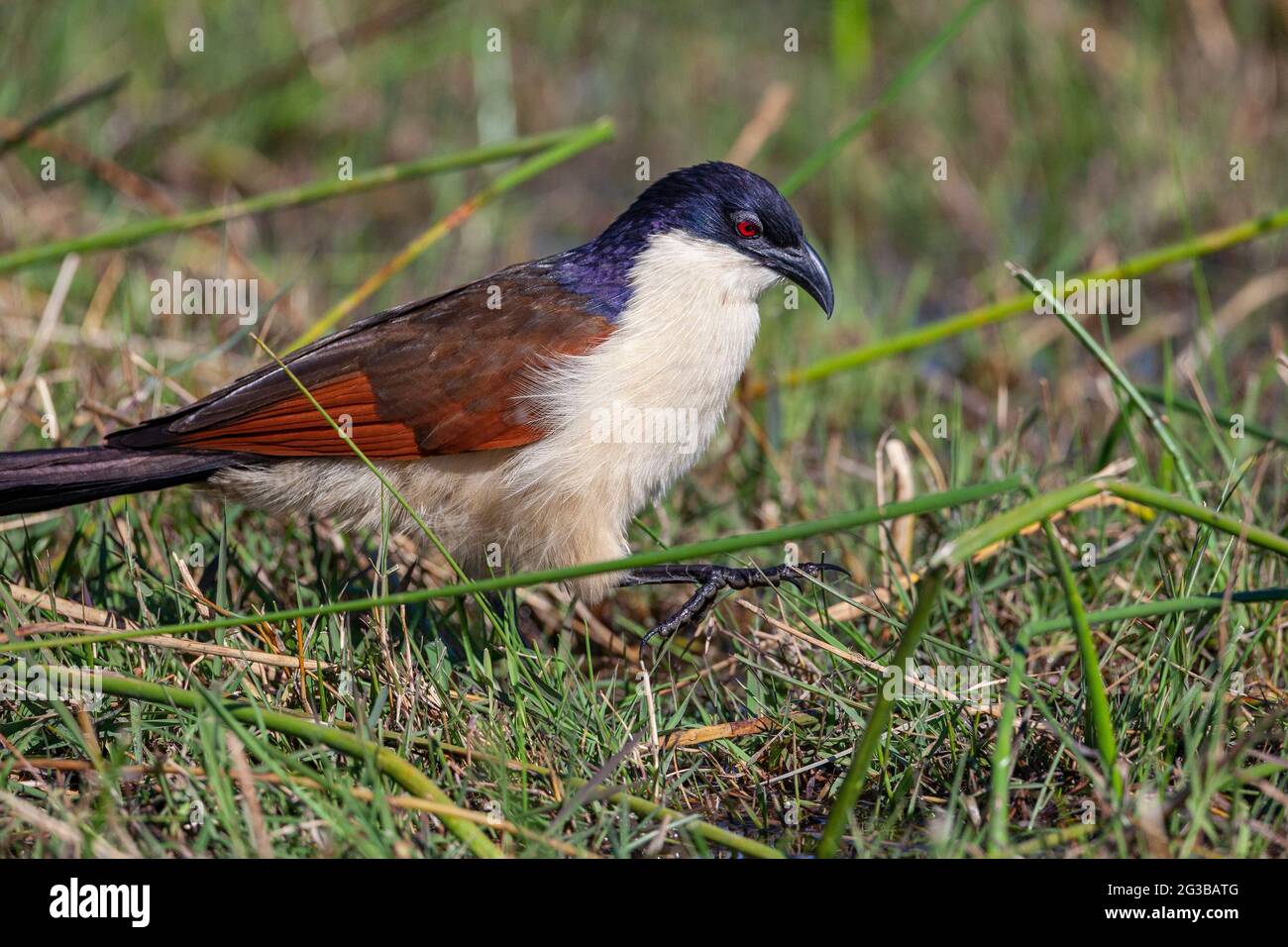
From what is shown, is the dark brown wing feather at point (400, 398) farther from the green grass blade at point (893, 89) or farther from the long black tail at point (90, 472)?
the green grass blade at point (893, 89)

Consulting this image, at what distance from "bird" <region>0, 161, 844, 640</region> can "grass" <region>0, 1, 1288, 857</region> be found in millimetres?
171

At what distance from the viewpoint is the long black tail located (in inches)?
114

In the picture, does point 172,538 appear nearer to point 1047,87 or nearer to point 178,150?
point 178,150

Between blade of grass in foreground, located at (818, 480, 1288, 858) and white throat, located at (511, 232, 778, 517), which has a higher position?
white throat, located at (511, 232, 778, 517)

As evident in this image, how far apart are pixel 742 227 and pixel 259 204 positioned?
122 centimetres

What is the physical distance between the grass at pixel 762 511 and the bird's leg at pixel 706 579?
98mm

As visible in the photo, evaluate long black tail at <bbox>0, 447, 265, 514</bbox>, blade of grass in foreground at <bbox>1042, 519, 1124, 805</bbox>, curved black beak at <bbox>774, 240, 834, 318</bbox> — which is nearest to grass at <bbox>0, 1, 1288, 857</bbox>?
blade of grass in foreground at <bbox>1042, 519, 1124, 805</bbox>

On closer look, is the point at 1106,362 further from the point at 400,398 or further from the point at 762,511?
the point at 400,398

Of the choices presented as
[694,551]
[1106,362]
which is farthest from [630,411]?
[694,551]

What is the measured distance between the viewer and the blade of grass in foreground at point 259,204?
3.52m

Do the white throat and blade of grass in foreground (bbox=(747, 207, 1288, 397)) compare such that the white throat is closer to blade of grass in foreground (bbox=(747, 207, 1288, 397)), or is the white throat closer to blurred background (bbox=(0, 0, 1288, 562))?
blade of grass in foreground (bbox=(747, 207, 1288, 397))

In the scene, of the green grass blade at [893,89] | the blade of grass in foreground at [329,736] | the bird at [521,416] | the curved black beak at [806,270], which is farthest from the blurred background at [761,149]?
the blade of grass in foreground at [329,736]
